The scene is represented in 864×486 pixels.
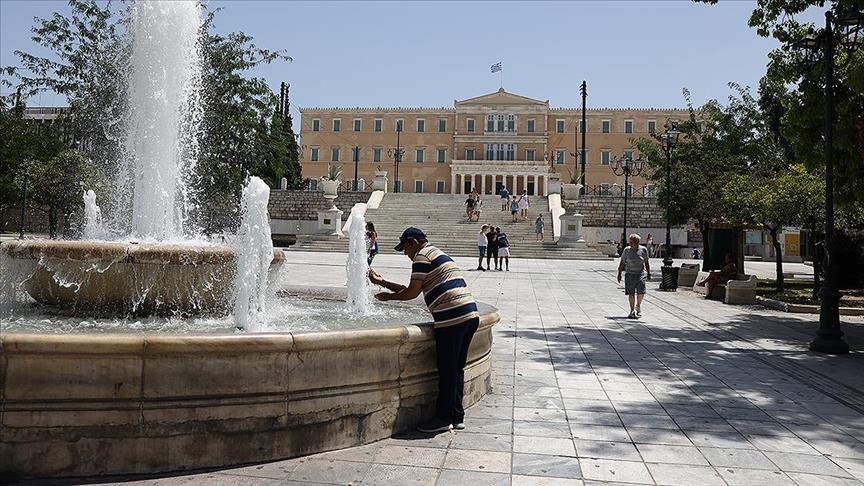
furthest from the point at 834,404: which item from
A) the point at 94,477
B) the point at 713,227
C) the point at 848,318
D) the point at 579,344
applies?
the point at 713,227

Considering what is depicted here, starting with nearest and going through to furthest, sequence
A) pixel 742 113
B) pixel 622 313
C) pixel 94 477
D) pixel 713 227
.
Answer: pixel 94 477 < pixel 622 313 < pixel 713 227 < pixel 742 113

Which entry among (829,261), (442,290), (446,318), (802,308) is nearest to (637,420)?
(446,318)

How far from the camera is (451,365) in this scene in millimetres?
4711

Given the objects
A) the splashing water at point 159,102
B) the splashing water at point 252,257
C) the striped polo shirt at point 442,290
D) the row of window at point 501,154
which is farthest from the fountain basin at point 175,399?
the row of window at point 501,154

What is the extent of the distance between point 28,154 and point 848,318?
31.4m

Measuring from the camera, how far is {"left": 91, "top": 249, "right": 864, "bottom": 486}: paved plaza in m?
4.00

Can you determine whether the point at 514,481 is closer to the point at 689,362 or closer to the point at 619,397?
the point at 619,397

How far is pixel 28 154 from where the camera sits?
97.4ft

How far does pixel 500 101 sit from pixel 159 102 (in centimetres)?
7196

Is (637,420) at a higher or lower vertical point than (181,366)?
lower

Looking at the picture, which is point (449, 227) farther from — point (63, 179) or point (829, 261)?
point (829, 261)

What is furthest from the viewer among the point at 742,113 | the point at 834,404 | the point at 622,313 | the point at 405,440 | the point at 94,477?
the point at 742,113

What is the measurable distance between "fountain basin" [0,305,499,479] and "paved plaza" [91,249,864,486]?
0.57ft

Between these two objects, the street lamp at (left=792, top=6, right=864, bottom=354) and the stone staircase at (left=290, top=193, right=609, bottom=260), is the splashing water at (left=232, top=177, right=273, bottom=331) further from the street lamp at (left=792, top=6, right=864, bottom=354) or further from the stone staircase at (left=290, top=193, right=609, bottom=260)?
the stone staircase at (left=290, top=193, right=609, bottom=260)
